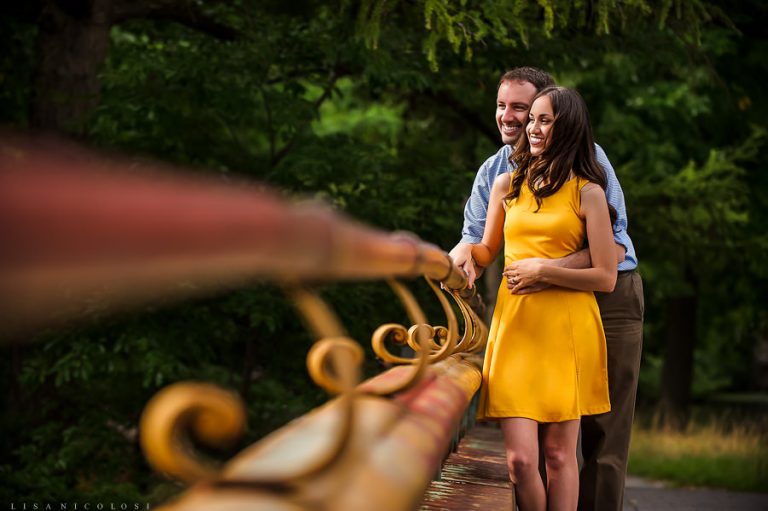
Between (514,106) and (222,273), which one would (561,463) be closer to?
(514,106)

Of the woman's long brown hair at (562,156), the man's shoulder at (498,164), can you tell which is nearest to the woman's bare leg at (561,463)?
the woman's long brown hair at (562,156)

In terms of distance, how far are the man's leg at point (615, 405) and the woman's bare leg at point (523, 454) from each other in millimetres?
976

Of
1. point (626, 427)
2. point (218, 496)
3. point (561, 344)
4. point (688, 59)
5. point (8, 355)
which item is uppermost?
point (688, 59)

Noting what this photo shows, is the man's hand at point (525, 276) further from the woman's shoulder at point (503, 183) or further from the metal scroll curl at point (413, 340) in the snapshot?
the metal scroll curl at point (413, 340)

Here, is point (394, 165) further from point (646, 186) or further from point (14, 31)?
point (14, 31)

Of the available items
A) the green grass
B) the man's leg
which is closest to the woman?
the man's leg

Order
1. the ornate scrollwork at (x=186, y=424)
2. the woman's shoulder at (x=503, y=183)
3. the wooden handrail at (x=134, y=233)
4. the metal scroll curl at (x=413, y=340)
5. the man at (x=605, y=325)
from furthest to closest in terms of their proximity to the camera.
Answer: the man at (x=605, y=325) → the woman's shoulder at (x=503, y=183) → the metal scroll curl at (x=413, y=340) → the ornate scrollwork at (x=186, y=424) → the wooden handrail at (x=134, y=233)

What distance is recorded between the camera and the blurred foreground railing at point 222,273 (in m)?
0.66

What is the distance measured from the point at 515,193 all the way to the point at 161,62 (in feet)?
15.8

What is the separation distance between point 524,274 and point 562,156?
467mm

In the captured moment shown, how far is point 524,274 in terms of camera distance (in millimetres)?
3402

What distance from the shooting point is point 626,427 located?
430 centimetres

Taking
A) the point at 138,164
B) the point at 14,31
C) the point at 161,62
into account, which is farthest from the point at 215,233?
the point at 14,31

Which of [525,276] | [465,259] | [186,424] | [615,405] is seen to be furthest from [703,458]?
[186,424]
